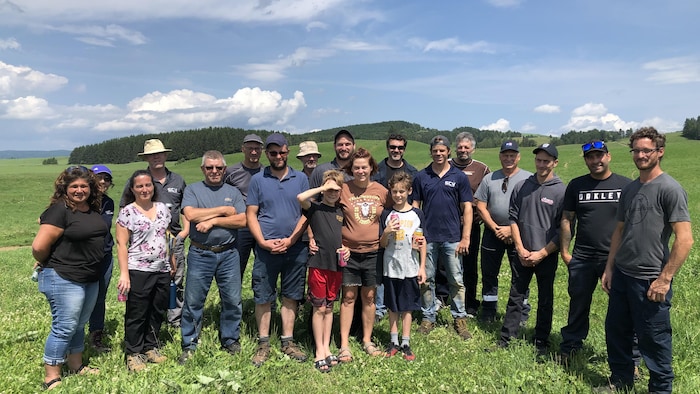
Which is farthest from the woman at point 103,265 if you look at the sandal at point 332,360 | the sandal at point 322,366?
the sandal at point 332,360

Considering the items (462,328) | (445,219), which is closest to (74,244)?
(445,219)

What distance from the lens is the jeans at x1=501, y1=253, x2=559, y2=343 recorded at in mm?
5480

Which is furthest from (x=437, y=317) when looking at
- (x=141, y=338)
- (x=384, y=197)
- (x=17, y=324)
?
(x=17, y=324)

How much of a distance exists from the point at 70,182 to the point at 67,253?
0.75 meters

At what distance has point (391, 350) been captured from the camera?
5.36m

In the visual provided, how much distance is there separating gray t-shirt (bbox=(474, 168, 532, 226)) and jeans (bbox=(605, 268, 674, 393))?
79.1 inches

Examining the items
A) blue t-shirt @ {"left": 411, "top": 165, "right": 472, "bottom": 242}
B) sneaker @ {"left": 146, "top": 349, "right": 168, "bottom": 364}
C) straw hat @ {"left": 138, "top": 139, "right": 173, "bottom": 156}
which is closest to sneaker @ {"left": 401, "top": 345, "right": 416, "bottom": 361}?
blue t-shirt @ {"left": 411, "top": 165, "right": 472, "bottom": 242}

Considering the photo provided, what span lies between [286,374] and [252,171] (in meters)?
2.95

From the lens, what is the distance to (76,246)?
14.5 ft

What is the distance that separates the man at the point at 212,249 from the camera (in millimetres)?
5031

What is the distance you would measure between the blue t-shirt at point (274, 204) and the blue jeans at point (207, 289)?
0.59 metres

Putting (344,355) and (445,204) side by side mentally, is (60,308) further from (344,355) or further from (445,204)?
(445,204)

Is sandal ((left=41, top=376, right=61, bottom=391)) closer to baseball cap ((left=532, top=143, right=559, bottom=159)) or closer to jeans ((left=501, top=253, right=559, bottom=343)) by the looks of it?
jeans ((left=501, top=253, right=559, bottom=343))

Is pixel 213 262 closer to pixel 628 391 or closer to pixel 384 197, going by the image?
pixel 384 197
